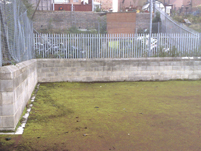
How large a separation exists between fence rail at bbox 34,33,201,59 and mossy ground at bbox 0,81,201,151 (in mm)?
2338

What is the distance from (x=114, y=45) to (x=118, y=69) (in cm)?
117

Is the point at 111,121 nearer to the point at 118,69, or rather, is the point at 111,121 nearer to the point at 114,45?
the point at 118,69

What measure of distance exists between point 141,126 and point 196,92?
182 inches

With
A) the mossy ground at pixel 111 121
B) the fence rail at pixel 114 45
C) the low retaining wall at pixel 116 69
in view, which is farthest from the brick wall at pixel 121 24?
the mossy ground at pixel 111 121

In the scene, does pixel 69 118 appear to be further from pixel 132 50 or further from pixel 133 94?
pixel 132 50

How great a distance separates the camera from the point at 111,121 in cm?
484

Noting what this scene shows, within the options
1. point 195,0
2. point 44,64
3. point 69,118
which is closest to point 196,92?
point 69,118

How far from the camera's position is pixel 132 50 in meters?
10.9

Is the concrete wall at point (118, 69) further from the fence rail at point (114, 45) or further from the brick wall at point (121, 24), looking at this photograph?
the brick wall at point (121, 24)

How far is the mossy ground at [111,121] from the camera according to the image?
3646 millimetres

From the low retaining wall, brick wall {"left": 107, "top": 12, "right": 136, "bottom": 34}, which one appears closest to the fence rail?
the low retaining wall

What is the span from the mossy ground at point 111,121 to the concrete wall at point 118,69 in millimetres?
1541

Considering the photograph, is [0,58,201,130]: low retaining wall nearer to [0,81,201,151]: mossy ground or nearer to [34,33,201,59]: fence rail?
[34,33,201,59]: fence rail

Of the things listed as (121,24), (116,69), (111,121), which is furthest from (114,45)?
(111,121)
